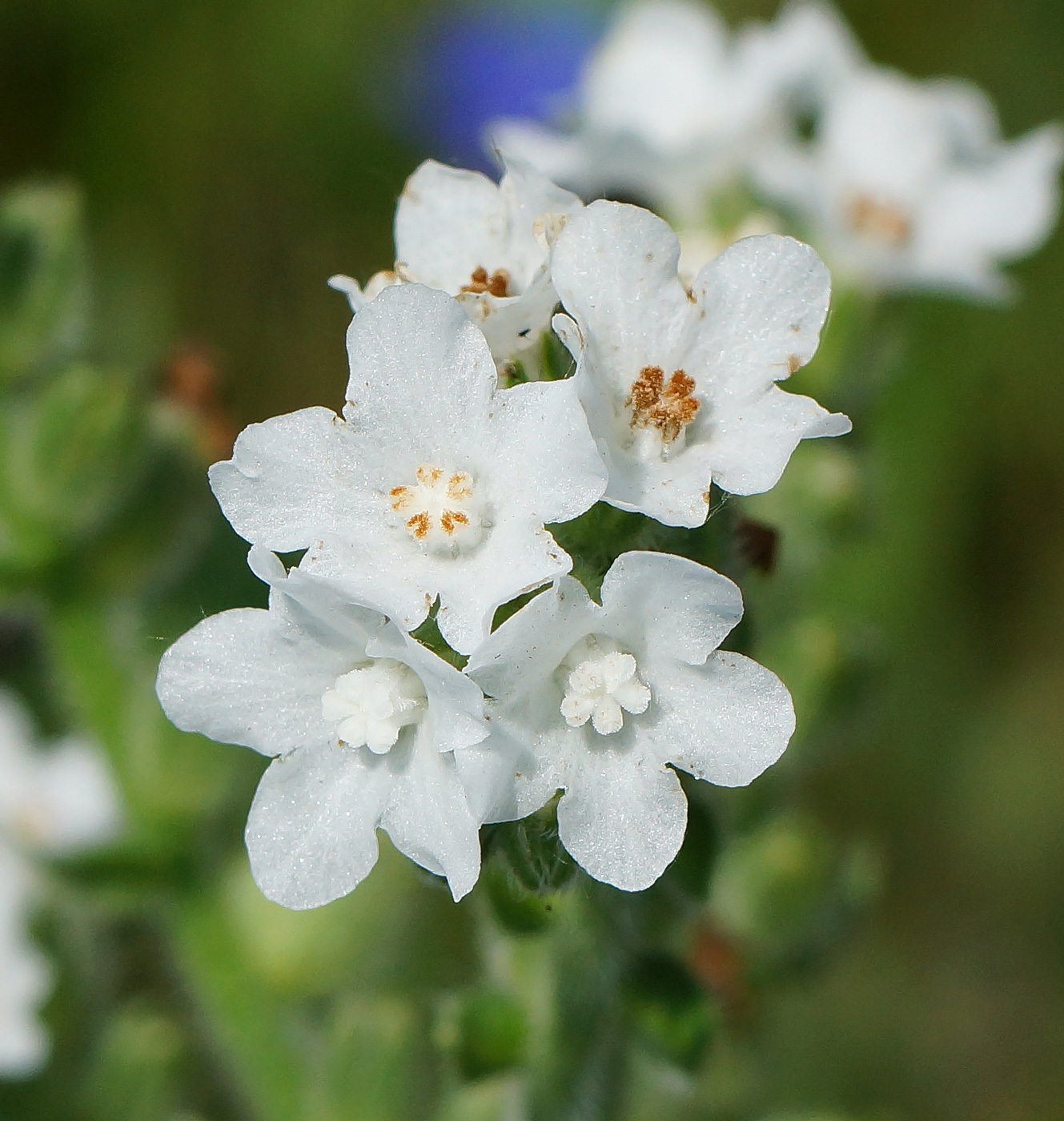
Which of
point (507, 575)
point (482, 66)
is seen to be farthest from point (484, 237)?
point (482, 66)

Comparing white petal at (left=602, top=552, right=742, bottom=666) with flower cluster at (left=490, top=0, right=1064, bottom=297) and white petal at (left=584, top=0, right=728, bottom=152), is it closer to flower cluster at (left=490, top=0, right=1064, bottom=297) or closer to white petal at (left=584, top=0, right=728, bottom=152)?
flower cluster at (left=490, top=0, right=1064, bottom=297)

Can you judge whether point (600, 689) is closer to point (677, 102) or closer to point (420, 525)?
point (420, 525)

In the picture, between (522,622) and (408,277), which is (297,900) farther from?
(408,277)

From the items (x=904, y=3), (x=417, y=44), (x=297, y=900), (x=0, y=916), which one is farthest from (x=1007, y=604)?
(x=297, y=900)

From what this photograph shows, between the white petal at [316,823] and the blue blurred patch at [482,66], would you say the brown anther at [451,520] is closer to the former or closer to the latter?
the white petal at [316,823]

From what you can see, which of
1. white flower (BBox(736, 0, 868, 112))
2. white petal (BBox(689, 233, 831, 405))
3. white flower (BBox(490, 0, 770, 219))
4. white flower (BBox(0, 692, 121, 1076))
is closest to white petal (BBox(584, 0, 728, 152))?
white flower (BBox(490, 0, 770, 219))

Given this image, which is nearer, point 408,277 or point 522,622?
point 522,622

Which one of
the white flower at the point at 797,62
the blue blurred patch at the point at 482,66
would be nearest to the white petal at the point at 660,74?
the white flower at the point at 797,62
